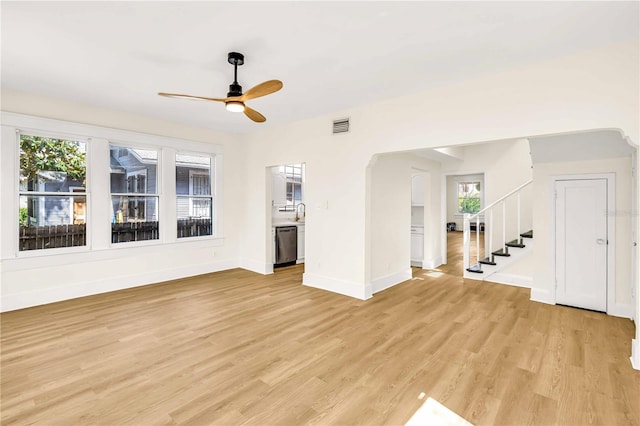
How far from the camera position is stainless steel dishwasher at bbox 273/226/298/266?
6.45 m

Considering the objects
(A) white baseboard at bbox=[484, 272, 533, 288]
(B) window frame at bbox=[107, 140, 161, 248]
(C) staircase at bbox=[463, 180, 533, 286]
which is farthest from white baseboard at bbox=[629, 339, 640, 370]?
(B) window frame at bbox=[107, 140, 161, 248]

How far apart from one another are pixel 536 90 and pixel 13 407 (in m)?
5.11

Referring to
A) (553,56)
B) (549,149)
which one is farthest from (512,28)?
(549,149)

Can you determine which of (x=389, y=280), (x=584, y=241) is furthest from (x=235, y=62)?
(x=584, y=241)

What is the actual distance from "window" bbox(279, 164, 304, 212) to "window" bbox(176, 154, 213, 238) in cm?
185

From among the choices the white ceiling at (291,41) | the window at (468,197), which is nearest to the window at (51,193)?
the white ceiling at (291,41)

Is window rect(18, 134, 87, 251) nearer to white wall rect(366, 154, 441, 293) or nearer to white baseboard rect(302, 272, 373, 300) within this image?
white baseboard rect(302, 272, 373, 300)

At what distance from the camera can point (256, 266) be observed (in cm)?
616

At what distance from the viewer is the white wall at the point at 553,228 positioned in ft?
12.5

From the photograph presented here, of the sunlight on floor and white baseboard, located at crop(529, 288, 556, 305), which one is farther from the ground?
white baseboard, located at crop(529, 288, 556, 305)

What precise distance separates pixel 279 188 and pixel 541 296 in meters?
5.46

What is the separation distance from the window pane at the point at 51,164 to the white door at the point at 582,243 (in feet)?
23.3

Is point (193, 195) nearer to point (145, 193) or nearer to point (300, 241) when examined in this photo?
point (145, 193)

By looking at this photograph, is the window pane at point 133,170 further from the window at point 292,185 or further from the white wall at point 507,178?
the white wall at point 507,178
